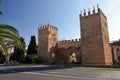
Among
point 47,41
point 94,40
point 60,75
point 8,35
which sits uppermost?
point 47,41

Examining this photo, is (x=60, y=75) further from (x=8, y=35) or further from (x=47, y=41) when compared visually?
(x=47, y=41)

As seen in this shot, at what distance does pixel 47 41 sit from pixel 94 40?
13.5m

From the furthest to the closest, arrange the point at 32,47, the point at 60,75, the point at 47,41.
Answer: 1. the point at 32,47
2. the point at 47,41
3. the point at 60,75

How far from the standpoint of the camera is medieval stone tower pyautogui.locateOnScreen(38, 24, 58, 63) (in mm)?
38069

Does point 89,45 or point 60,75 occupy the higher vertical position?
point 89,45

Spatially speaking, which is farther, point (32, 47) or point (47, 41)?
point (32, 47)

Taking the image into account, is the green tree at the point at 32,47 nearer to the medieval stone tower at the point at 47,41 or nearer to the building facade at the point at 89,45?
the medieval stone tower at the point at 47,41

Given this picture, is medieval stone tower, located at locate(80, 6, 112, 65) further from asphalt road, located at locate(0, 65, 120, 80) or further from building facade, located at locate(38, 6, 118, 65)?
asphalt road, located at locate(0, 65, 120, 80)

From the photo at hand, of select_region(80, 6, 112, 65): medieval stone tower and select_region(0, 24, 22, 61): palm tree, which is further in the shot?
select_region(80, 6, 112, 65): medieval stone tower

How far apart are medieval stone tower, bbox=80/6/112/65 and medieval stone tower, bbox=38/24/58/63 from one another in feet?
34.9

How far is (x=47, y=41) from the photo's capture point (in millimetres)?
38625

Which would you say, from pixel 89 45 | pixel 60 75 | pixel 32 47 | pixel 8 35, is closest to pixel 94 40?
pixel 89 45

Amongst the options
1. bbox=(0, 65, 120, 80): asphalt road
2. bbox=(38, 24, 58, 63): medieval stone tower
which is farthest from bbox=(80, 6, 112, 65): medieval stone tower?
bbox=(0, 65, 120, 80): asphalt road

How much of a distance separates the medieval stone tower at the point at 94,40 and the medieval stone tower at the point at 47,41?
10.6m
